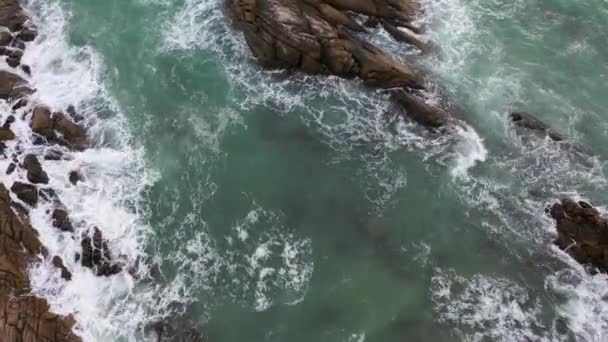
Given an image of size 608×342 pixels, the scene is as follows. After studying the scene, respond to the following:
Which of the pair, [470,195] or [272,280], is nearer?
[272,280]

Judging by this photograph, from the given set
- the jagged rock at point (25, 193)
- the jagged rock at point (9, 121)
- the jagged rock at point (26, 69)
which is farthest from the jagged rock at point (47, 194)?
the jagged rock at point (26, 69)

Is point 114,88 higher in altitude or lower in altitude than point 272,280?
higher

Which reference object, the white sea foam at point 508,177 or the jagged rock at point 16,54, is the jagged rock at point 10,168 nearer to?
the jagged rock at point 16,54

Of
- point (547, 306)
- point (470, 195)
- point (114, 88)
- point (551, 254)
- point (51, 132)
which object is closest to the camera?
point (547, 306)

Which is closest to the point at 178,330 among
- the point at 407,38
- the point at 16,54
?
the point at 16,54

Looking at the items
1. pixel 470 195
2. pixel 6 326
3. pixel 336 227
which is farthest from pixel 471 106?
pixel 6 326

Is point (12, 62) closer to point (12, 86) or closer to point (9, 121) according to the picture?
point (12, 86)

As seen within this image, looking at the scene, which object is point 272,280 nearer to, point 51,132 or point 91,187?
point 91,187
